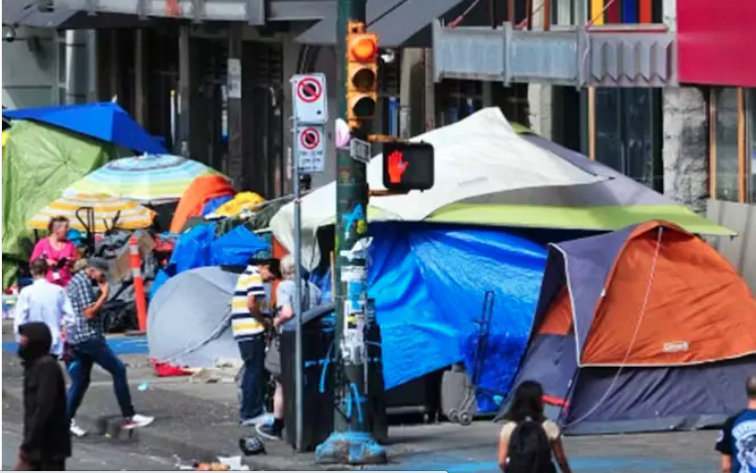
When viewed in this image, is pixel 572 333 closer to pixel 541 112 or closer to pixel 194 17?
pixel 541 112

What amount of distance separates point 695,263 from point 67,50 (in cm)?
2739

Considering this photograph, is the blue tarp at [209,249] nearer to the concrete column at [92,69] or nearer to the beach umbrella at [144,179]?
the beach umbrella at [144,179]

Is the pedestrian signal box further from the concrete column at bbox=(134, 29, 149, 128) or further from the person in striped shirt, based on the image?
the concrete column at bbox=(134, 29, 149, 128)

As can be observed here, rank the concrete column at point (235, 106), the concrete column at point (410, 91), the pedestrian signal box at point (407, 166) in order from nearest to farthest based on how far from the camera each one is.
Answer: the pedestrian signal box at point (407, 166)
the concrete column at point (410, 91)
the concrete column at point (235, 106)

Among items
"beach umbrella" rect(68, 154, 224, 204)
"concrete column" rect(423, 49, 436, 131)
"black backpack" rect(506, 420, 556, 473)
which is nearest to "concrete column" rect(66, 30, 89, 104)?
"beach umbrella" rect(68, 154, 224, 204)

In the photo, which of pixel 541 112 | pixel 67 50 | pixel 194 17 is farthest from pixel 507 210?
pixel 67 50

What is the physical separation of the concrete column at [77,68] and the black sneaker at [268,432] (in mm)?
25723

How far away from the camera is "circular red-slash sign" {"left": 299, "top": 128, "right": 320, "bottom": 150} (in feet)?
53.7

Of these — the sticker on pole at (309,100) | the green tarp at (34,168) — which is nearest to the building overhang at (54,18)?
the green tarp at (34,168)

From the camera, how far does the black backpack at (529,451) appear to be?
35.4 feet

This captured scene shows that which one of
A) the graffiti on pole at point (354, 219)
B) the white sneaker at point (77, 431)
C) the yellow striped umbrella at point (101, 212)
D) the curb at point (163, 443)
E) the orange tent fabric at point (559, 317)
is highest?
the graffiti on pole at point (354, 219)

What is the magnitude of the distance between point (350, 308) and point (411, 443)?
164 cm

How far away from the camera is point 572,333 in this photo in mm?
17453

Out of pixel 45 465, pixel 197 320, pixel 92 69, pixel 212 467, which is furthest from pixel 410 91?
pixel 45 465
